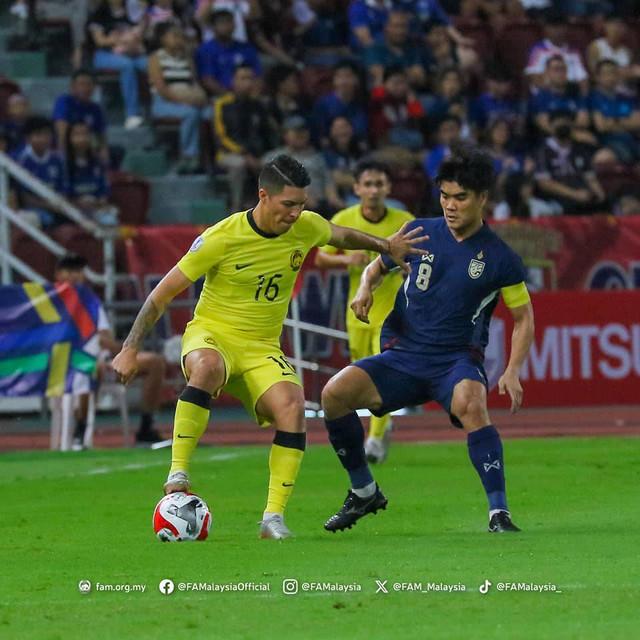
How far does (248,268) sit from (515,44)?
1636 cm

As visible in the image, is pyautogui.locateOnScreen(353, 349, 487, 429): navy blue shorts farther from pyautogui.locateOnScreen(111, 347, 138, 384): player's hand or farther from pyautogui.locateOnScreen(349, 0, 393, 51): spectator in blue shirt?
pyautogui.locateOnScreen(349, 0, 393, 51): spectator in blue shirt

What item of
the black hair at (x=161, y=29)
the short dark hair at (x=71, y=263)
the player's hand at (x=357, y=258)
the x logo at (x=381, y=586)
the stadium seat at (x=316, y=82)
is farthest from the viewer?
the stadium seat at (x=316, y=82)

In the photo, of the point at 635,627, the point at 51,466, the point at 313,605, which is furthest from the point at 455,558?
the point at 51,466

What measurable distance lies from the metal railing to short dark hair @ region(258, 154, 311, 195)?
31.3 feet

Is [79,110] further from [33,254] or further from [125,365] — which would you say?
[125,365]

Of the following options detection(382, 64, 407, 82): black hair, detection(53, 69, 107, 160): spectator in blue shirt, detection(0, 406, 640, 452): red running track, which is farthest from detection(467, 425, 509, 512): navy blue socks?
detection(382, 64, 407, 82): black hair

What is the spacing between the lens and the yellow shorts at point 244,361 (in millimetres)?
9039

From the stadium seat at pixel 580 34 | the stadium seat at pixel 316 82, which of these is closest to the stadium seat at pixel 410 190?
the stadium seat at pixel 316 82

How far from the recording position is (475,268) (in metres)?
9.23

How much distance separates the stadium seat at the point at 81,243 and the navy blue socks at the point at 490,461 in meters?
10.6

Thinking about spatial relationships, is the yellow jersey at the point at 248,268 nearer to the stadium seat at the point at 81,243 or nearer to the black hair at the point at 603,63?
the stadium seat at the point at 81,243

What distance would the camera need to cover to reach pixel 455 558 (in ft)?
25.3

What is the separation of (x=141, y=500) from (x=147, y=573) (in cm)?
381

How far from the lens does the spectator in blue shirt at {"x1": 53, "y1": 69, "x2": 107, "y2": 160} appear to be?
64.7 ft
